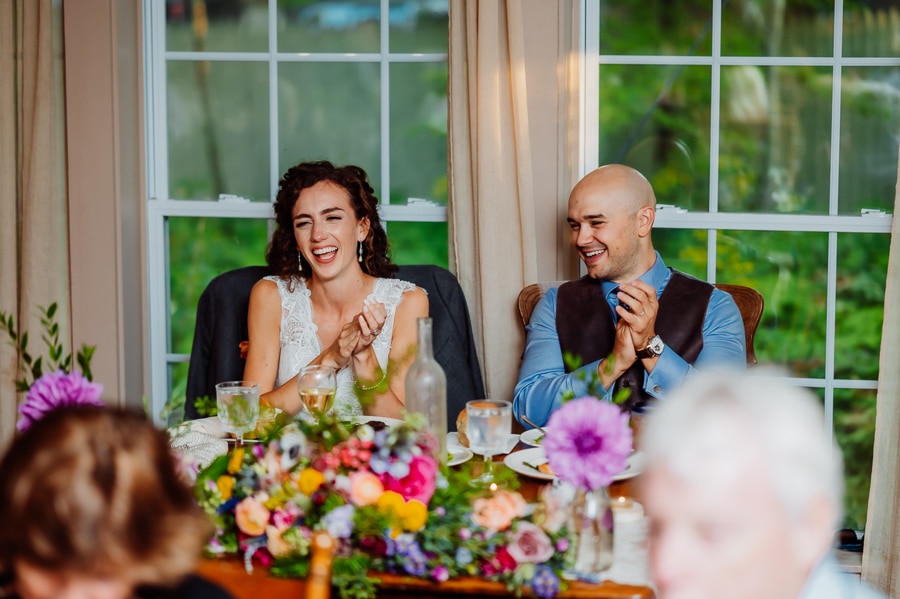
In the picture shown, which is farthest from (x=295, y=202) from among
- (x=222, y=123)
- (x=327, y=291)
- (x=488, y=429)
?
(x=488, y=429)

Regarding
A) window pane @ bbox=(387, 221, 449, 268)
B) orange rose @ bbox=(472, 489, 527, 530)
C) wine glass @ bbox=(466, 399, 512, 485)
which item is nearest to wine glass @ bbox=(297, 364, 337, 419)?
wine glass @ bbox=(466, 399, 512, 485)

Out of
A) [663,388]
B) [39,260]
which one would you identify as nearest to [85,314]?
[39,260]

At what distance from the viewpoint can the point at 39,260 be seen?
3.35 m

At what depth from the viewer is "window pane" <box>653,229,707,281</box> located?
331 cm

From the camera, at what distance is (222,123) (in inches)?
137

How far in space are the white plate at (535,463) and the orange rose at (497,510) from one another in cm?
39

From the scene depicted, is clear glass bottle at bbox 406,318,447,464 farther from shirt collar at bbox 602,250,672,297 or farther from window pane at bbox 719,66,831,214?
window pane at bbox 719,66,831,214

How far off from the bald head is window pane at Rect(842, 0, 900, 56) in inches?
35.0

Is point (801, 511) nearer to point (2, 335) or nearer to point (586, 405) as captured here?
point (586, 405)

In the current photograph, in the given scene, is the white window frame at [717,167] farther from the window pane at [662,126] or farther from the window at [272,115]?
the window at [272,115]

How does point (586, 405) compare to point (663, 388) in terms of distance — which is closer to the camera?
point (586, 405)

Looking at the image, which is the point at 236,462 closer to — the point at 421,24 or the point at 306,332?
the point at 306,332

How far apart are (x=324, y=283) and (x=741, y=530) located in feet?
7.37

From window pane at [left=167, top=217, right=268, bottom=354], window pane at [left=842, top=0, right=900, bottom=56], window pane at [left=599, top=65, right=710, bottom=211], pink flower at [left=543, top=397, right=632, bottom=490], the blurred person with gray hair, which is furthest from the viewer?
window pane at [left=167, top=217, right=268, bottom=354]
